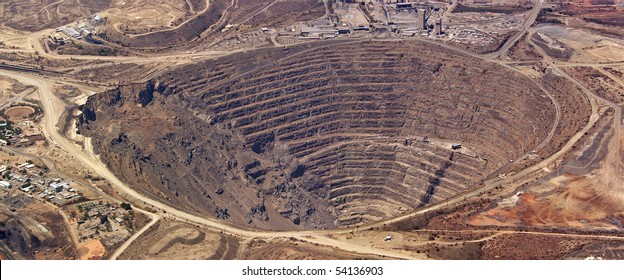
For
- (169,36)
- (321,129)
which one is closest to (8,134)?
(169,36)

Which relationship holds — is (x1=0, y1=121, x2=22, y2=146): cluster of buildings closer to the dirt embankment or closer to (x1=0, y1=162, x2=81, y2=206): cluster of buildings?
(x1=0, y1=162, x2=81, y2=206): cluster of buildings

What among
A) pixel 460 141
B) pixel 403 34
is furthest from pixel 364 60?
pixel 460 141

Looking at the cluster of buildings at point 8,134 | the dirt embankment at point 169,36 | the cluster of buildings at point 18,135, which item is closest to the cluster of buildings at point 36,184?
the cluster of buildings at point 18,135

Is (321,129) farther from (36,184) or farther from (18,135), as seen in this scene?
(36,184)

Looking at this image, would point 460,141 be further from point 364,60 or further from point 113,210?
point 113,210

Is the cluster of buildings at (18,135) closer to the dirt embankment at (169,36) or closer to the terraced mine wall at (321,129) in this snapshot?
the terraced mine wall at (321,129)
